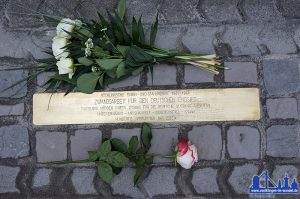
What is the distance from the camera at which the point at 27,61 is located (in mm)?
1741

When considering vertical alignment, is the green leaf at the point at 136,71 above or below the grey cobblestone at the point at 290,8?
below

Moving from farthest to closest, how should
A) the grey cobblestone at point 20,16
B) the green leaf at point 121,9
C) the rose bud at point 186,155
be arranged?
the grey cobblestone at point 20,16
the green leaf at point 121,9
the rose bud at point 186,155

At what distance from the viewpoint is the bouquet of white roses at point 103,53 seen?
1582 millimetres

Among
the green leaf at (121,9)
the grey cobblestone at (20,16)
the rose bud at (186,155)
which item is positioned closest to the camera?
the rose bud at (186,155)

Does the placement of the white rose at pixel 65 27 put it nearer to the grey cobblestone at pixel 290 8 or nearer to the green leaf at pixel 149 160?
the green leaf at pixel 149 160

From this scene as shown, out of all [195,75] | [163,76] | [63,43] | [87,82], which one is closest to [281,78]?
[195,75]

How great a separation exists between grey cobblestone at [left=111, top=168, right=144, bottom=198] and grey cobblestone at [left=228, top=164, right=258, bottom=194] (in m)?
0.43

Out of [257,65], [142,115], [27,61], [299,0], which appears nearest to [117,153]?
[142,115]

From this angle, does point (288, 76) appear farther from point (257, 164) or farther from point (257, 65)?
point (257, 164)

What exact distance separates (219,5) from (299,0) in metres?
0.38

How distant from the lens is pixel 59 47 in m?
1.59

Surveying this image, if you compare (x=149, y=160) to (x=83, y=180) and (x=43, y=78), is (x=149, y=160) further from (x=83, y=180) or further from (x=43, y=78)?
(x=43, y=78)

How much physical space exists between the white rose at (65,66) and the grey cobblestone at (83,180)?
1.52ft

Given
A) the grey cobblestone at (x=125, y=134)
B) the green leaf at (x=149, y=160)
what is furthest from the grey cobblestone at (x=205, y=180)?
the grey cobblestone at (x=125, y=134)
